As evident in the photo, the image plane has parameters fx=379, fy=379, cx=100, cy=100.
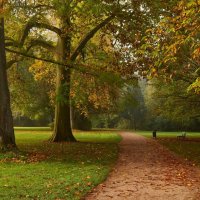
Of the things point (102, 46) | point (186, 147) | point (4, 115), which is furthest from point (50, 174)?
point (186, 147)

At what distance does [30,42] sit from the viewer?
24125 mm

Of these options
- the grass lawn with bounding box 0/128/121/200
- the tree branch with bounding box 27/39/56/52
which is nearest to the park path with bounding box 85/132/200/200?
the grass lawn with bounding box 0/128/121/200

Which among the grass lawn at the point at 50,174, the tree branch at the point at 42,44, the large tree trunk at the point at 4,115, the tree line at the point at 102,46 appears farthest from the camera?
the tree branch at the point at 42,44

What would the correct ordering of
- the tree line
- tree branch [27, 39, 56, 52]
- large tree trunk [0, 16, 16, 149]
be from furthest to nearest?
tree branch [27, 39, 56, 52], large tree trunk [0, 16, 16, 149], the tree line

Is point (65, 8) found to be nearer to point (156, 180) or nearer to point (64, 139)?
point (156, 180)

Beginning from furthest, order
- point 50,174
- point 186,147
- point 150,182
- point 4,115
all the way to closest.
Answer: point 186,147 < point 4,115 < point 50,174 < point 150,182

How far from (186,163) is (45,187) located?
7.84 m

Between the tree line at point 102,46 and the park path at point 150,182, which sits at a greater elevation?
the tree line at point 102,46

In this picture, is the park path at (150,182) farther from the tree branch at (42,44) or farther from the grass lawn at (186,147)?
the tree branch at (42,44)

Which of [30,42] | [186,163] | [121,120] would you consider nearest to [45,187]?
[186,163]

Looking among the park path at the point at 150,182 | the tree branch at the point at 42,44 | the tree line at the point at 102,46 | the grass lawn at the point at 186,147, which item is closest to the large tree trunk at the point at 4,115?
the tree line at the point at 102,46

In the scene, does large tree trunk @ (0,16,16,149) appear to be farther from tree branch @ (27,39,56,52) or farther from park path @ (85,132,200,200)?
tree branch @ (27,39,56,52)

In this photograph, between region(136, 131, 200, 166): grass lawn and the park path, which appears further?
region(136, 131, 200, 166): grass lawn

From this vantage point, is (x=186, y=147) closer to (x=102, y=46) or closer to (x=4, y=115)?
(x=102, y=46)
